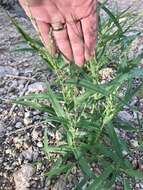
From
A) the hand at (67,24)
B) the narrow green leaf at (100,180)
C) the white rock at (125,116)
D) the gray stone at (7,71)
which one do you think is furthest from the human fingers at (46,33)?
the gray stone at (7,71)

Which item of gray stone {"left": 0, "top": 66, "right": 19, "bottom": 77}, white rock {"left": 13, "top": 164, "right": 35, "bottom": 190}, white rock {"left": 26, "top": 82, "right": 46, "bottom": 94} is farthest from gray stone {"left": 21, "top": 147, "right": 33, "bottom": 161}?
gray stone {"left": 0, "top": 66, "right": 19, "bottom": 77}

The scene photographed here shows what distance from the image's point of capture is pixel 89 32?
0.84 meters

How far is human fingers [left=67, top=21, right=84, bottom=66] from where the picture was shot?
2.73 ft

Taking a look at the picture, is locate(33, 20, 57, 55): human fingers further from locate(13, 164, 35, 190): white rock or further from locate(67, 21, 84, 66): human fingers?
locate(13, 164, 35, 190): white rock

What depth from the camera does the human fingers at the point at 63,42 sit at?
86 cm

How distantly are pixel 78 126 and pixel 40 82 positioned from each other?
15.2 inches

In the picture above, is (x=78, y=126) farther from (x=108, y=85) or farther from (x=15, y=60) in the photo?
(x=15, y=60)

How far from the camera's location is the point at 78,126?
40.6 inches

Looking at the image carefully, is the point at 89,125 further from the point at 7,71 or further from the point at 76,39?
the point at 7,71

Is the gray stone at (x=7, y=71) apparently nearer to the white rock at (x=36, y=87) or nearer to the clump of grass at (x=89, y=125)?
the white rock at (x=36, y=87)

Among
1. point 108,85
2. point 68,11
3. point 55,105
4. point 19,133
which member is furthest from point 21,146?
point 68,11

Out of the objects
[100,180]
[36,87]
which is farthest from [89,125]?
[36,87]

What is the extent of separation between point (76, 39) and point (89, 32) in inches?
1.2

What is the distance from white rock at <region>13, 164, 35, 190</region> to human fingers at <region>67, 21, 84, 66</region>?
1.18ft
